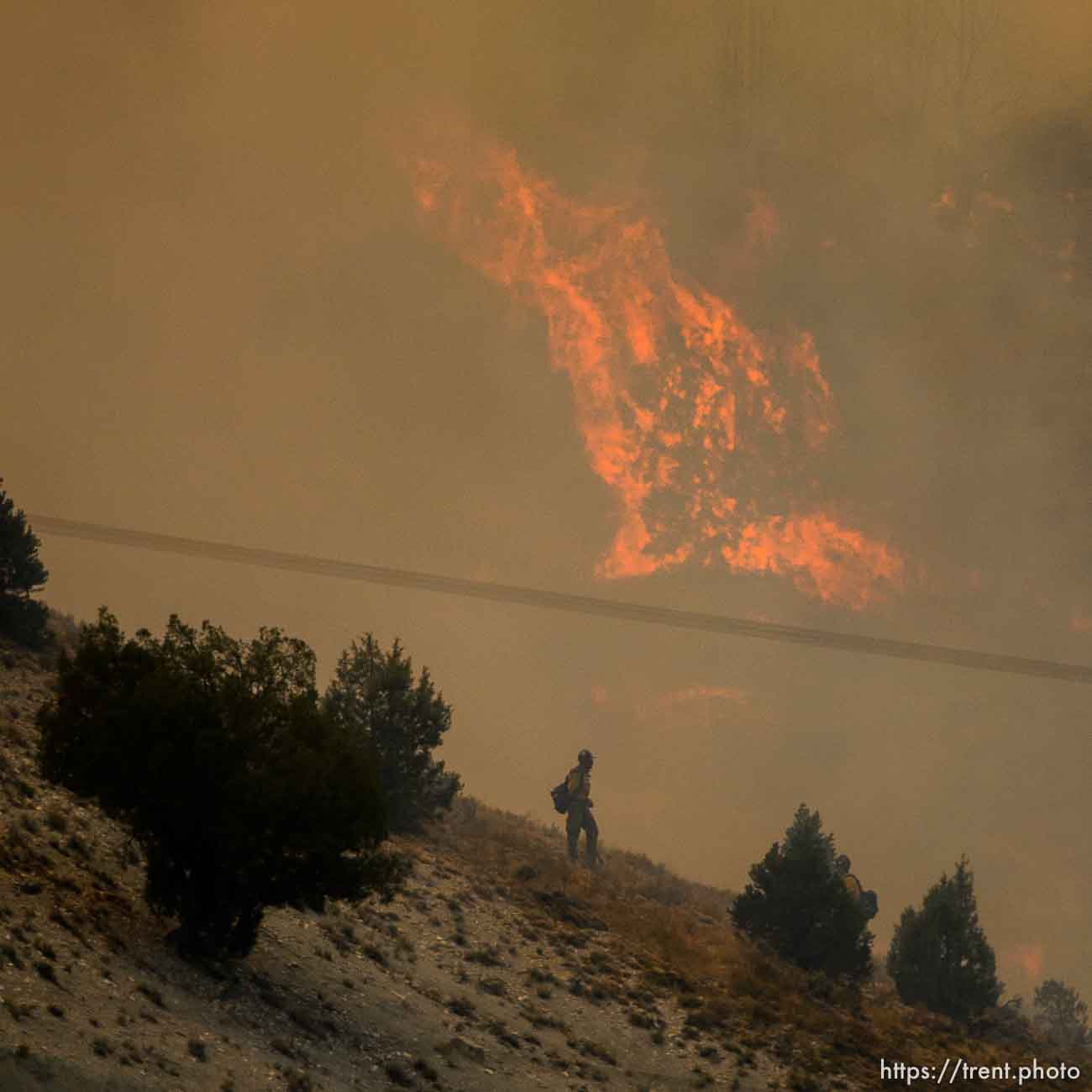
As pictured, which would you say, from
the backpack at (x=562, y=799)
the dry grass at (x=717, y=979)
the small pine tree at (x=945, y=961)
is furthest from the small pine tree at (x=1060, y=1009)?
the backpack at (x=562, y=799)

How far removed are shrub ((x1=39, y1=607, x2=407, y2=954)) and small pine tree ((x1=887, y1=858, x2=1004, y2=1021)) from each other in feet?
75.9

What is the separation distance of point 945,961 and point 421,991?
2056 cm

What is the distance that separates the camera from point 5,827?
1208 inches

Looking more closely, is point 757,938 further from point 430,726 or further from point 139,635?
point 139,635

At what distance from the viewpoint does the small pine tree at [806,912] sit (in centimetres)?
4397

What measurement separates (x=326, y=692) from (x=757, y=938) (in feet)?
55.4

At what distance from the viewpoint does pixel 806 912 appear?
44312mm

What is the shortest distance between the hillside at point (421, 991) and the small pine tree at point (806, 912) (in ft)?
3.83

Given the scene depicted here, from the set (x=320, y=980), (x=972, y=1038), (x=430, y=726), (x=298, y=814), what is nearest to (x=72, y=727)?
(x=298, y=814)

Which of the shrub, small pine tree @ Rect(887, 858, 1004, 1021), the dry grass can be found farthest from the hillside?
the shrub

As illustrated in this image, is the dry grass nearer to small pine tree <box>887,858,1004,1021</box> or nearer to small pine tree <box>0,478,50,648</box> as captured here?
small pine tree <box>887,858,1004,1021</box>

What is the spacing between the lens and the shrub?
2836cm

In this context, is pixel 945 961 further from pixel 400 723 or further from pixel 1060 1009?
pixel 1060 1009

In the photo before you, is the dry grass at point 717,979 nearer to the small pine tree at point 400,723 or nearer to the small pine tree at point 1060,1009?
the small pine tree at point 400,723
